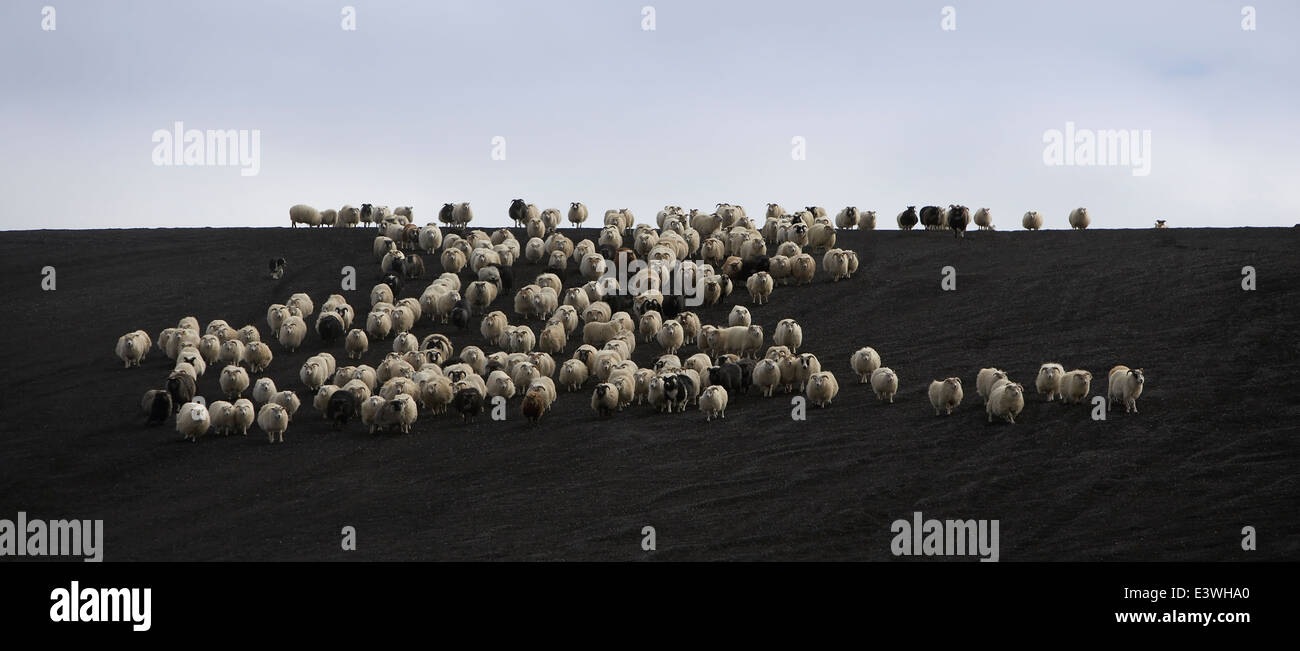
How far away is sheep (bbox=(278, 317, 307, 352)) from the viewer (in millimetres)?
39062

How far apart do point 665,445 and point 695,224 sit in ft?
69.1

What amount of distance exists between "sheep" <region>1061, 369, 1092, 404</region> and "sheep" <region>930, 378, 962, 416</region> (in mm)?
2012

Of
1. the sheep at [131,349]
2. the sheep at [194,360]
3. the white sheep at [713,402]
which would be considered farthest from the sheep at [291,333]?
the white sheep at [713,402]

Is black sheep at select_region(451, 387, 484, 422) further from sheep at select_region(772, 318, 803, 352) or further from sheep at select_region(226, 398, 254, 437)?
sheep at select_region(772, 318, 803, 352)

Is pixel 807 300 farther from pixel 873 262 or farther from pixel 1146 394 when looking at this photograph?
pixel 1146 394

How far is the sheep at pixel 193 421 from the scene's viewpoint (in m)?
32.1

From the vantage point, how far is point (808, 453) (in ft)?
94.3

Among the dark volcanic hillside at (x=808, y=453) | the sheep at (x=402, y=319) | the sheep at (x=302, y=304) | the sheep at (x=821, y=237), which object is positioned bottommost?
the dark volcanic hillside at (x=808, y=453)

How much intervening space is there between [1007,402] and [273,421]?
14462 mm

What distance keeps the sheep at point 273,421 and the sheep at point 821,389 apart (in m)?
10.7

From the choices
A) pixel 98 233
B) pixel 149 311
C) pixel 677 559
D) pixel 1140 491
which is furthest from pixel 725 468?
pixel 98 233

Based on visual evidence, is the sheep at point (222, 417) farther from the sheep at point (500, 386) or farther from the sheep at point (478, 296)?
the sheep at point (478, 296)

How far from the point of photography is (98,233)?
187 feet
